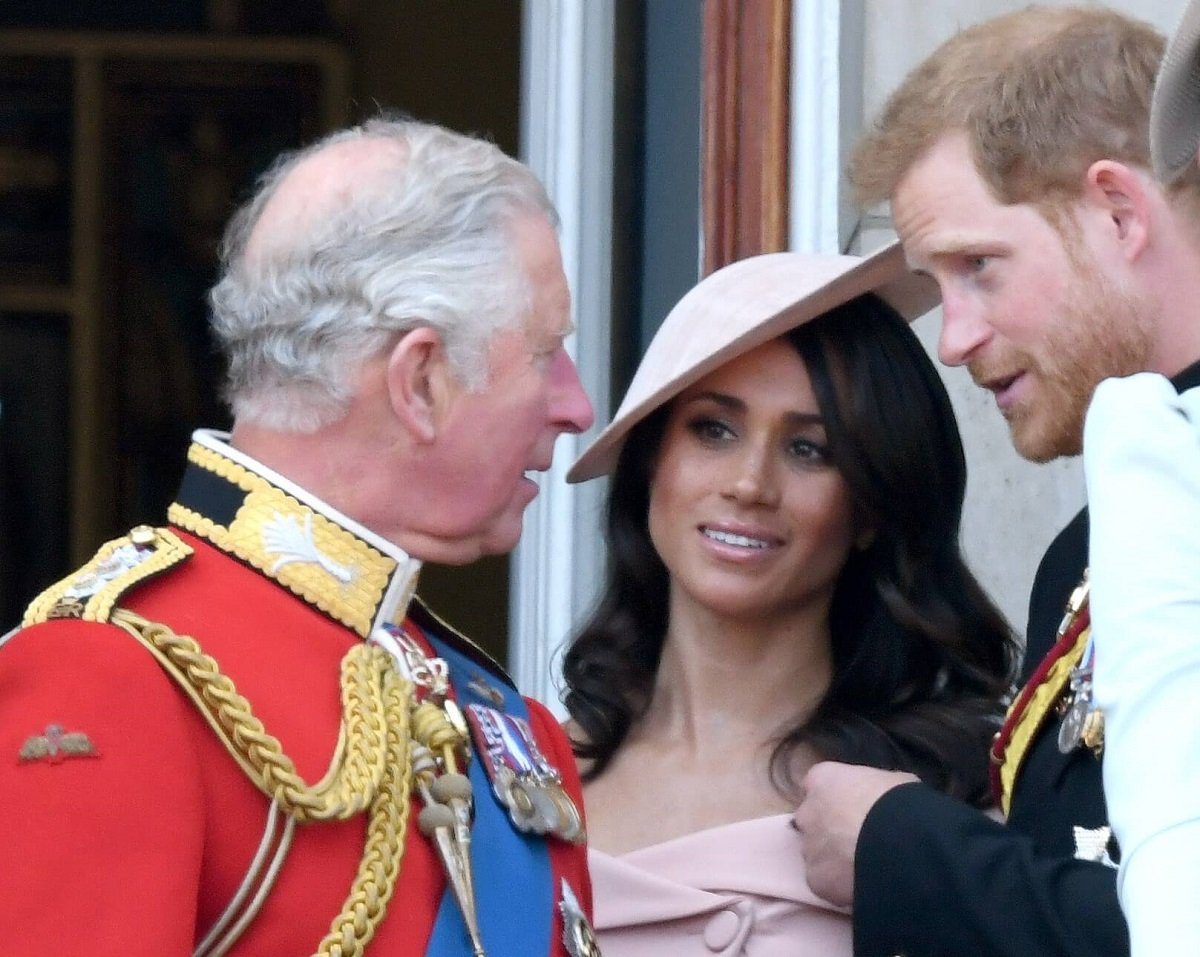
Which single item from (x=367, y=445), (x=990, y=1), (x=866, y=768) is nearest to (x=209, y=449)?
(x=367, y=445)

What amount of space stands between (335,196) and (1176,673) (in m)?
1.08

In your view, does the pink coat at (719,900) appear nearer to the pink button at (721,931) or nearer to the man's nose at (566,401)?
the pink button at (721,931)

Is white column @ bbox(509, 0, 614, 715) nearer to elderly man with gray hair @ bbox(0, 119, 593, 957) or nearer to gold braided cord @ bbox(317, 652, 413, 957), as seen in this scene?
elderly man with gray hair @ bbox(0, 119, 593, 957)

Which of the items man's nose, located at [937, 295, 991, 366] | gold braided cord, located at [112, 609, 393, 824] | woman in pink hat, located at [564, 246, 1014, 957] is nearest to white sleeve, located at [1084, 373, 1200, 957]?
gold braided cord, located at [112, 609, 393, 824]

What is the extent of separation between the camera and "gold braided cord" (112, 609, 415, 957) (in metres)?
1.87

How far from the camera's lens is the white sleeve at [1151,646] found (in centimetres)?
117

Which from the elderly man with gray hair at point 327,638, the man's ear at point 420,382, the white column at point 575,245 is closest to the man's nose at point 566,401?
the elderly man with gray hair at point 327,638

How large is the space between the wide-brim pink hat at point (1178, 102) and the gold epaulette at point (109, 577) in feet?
2.88

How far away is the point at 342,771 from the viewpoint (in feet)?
6.29

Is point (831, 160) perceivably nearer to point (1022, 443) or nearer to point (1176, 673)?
point (1022, 443)

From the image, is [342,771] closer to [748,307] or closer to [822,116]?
[748,307]

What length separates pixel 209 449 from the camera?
206 centimetres

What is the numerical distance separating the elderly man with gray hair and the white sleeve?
0.78 m

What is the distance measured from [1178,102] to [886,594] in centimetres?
153
